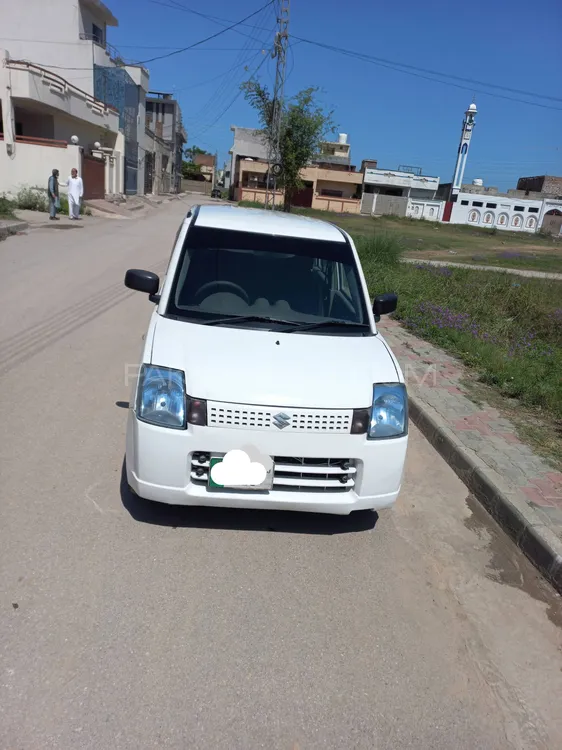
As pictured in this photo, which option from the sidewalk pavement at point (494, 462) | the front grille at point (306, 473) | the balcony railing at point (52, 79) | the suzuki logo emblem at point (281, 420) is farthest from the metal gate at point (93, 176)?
the suzuki logo emblem at point (281, 420)

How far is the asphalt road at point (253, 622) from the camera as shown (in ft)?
7.10

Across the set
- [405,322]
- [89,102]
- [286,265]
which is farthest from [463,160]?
[286,265]

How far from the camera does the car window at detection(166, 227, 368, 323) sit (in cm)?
392

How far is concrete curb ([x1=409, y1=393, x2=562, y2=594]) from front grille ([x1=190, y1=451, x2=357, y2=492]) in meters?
1.34

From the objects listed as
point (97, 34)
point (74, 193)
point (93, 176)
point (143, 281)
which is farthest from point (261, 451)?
point (97, 34)

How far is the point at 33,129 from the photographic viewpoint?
1125 inches

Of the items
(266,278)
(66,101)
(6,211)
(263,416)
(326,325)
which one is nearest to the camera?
(263,416)

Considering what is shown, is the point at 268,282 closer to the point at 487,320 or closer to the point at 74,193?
the point at 487,320

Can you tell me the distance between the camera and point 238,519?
3.45 meters

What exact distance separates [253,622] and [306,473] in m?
0.83

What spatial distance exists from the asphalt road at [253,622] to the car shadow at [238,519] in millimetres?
13

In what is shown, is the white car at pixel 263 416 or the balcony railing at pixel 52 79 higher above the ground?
the balcony railing at pixel 52 79

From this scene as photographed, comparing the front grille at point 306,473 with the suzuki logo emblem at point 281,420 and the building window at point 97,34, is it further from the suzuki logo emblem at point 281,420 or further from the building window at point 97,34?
the building window at point 97,34

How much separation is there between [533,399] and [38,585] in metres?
5.22
